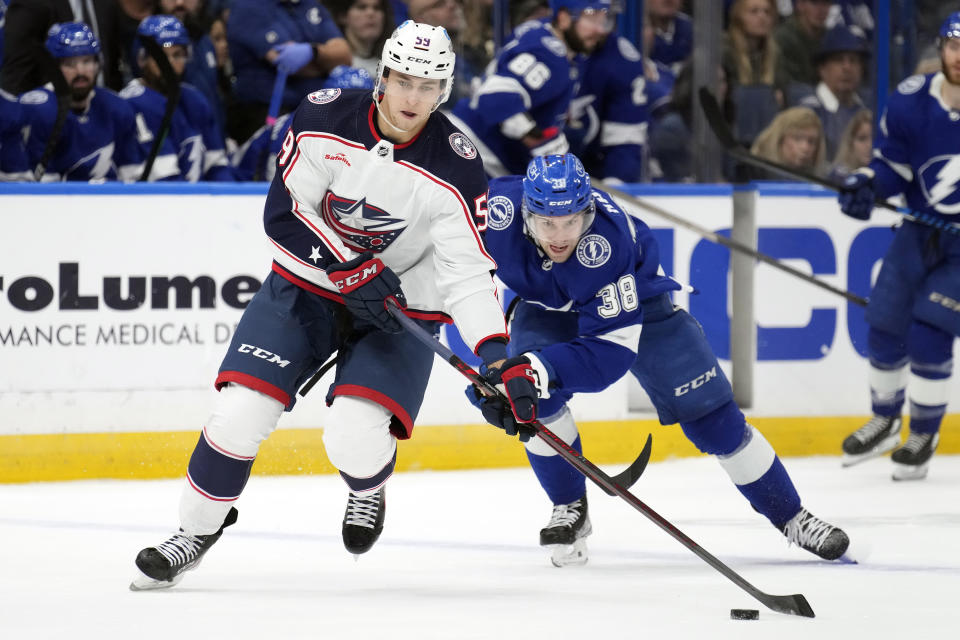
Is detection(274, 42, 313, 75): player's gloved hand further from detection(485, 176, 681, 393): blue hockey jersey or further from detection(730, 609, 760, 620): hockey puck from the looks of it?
detection(730, 609, 760, 620): hockey puck

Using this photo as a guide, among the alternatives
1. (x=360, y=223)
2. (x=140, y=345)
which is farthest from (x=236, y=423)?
(x=140, y=345)

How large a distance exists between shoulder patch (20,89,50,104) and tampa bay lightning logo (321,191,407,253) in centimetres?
223

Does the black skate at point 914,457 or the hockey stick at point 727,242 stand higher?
the hockey stick at point 727,242

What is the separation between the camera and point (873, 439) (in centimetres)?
502

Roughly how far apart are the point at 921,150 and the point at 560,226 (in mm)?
2232

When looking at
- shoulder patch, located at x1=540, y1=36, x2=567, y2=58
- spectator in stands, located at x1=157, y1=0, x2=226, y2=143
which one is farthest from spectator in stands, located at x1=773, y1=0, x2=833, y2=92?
spectator in stands, located at x1=157, y1=0, x2=226, y2=143

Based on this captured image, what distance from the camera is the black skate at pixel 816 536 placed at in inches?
135

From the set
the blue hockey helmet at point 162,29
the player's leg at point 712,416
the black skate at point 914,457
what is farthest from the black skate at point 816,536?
the blue hockey helmet at point 162,29

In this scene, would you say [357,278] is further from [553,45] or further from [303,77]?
[303,77]

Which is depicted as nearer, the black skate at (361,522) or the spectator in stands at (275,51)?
the black skate at (361,522)

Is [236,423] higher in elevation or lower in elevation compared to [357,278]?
lower

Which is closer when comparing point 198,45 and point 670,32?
point 198,45

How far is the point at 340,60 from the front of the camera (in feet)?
17.9

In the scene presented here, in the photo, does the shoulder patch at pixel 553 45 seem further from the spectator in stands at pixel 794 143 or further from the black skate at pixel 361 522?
the black skate at pixel 361 522
